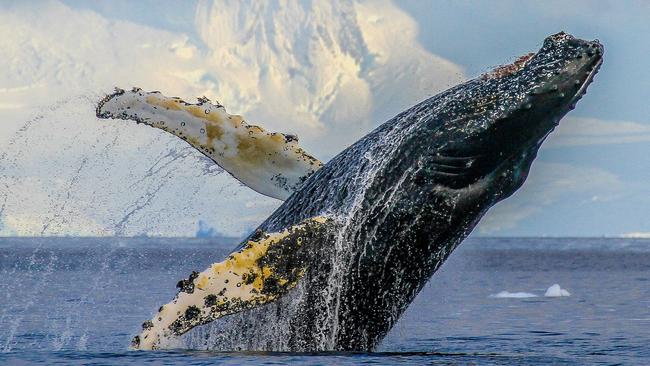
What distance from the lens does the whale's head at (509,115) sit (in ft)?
32.7

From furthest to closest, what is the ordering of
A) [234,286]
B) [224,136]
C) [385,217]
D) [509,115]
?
1. [224,136]
2. [385,217]
3. [509,115]
4. [234,286]

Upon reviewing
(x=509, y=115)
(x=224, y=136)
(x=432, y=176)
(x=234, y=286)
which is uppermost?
(x=224, y=136)

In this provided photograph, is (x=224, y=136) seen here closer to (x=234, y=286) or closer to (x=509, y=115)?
(x=234, y=286)

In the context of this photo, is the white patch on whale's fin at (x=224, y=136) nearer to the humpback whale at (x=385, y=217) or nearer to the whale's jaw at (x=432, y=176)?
the humpback whale at (x=385, y=217)

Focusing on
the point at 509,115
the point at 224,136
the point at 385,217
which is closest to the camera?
the point at 509,115

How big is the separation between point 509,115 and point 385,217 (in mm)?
1355

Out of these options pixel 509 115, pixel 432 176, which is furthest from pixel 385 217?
pixel 509 115

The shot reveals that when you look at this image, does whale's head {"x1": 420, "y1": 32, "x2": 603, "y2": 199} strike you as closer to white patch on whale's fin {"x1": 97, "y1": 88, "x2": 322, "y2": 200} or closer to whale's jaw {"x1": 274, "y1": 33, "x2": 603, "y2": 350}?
whale's jaw {"x1": 274, "y1": 33, "x2": 603, "y2": 350}

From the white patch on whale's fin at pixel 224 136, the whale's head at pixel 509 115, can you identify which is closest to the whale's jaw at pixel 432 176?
the whale's head at pixel 509 115

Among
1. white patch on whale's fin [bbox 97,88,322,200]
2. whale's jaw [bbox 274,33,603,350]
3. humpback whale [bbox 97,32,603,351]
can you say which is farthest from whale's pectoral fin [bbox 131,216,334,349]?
white patch on whale's fin [bbox 97,88,322,200]

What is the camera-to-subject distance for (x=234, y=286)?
969 centimetres

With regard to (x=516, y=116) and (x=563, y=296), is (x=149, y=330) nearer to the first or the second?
(x=516, y=116)

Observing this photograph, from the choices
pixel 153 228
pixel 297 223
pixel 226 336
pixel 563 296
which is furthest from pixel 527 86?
pixel 563 296

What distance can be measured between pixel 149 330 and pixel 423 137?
9.19ft
